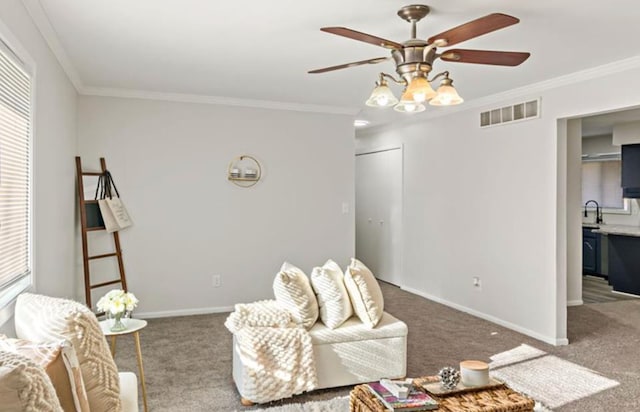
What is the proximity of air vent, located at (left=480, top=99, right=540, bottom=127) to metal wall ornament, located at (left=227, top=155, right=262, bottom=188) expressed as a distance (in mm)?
2521

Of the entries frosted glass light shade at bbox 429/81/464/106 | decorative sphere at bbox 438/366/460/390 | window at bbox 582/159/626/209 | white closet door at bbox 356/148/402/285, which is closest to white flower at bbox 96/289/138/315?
decorative sphere at bbox 438/366/460/390

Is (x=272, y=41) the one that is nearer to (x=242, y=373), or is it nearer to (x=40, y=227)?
(x=40, y=227)

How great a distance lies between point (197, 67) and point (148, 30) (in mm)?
872

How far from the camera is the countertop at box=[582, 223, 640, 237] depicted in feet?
21.3

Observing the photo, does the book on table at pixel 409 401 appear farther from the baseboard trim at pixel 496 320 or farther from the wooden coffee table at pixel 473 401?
the baseboard trim at pixel 496 320

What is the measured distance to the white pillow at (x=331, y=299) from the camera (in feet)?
10.3

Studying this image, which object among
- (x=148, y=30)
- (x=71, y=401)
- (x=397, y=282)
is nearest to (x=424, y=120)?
(x=397, y=282)

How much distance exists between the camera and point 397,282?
6.70 m

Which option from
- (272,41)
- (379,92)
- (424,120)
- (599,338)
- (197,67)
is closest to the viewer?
(379,92)

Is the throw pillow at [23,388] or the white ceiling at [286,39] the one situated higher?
the white ceiling at [286,39]

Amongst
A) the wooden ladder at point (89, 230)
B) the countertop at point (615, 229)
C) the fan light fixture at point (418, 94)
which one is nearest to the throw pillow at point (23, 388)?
the fan light fixture at point (418, 94)

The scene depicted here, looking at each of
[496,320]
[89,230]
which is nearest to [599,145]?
[496,320]

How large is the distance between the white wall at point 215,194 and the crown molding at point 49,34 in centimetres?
85

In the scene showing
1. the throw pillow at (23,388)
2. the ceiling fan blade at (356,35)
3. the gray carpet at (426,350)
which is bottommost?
the gray carpet at (426,350)
